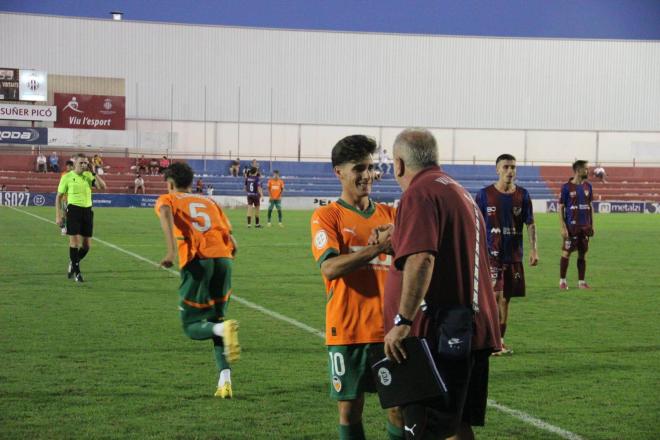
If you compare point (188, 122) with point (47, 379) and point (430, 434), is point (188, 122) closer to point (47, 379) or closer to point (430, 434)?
point (47, 379)

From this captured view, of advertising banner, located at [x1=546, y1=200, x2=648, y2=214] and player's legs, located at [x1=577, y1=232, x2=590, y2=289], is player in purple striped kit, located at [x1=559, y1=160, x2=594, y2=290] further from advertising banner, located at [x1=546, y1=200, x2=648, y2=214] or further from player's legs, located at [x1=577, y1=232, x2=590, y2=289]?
advertising banner, located at [x1=546, y1=200, x2=648, y2=214]

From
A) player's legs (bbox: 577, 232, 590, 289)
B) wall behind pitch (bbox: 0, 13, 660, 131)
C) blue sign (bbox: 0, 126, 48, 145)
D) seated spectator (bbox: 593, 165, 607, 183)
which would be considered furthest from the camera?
wall behind pitch (bbox: 0, 13, 660, 131)

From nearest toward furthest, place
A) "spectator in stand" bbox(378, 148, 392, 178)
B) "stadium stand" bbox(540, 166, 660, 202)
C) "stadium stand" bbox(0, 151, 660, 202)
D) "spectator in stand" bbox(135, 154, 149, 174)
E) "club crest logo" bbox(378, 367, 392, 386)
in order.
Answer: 1. "club crest logo" bbox(378, 367, 392, 386)
2. "stadium stand" bbox(0, 151, 660, 202)
3. "spectator in stand" bbox(135, 154, 149, 174)
4. "spectator in stand" bbox(378, 148, 392, 178)
5. "stadium stand" bbox(540, 166, 660, 202)

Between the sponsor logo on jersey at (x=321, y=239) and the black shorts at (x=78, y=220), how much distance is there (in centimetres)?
1191

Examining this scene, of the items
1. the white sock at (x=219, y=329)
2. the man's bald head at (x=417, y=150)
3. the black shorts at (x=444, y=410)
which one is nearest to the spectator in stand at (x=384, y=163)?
the white sock at (x=219, y=329)

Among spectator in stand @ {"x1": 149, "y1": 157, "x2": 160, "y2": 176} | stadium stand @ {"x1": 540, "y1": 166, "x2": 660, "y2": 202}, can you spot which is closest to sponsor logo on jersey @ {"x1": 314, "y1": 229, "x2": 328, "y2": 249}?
spectator in stand @ {"x1": 149, "y1": 157, "x2": 160, "y2": 176}

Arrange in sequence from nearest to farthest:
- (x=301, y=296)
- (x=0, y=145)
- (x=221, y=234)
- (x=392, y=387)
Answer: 1. (x=392, y=387)
2. (x=221, y=234)
3. (x=301, y=296)
4. (x=0, y=145)

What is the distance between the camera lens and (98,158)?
186 ft

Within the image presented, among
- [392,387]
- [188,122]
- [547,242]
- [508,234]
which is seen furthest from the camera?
[188,122]

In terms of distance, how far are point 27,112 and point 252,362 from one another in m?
53.2

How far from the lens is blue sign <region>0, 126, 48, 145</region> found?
58.4 meters

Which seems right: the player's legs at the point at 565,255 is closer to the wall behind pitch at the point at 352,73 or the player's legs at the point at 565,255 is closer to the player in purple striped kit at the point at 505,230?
the player in purple striped kit at the point at 505,230

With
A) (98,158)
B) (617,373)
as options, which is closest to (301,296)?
(617,373)

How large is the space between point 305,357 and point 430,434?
504 cm
